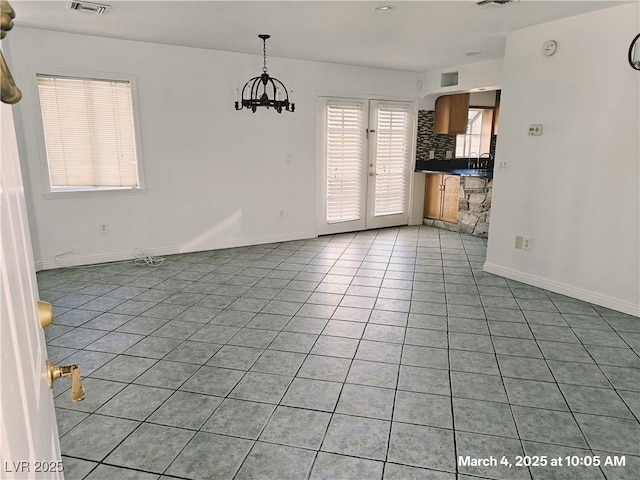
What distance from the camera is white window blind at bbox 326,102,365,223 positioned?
245 inches

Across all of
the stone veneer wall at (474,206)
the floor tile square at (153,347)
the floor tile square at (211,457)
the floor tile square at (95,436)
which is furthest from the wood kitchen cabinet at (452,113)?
the floor tile square at (95,436)

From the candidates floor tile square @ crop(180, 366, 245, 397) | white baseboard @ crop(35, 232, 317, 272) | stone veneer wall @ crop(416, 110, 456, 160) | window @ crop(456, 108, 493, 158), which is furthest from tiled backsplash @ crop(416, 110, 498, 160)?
floor tile square @ crop(180, 366, 245, 397)

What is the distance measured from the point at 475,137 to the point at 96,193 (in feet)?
21.5

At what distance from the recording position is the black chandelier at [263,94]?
4336 mm

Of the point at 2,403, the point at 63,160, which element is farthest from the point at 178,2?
the point at 2,403

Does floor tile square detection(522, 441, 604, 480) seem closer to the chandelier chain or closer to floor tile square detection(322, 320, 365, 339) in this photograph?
floor tile square detection(322, 320, 365, 339)

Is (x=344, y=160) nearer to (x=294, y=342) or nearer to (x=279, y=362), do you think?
(x=294, y=342)

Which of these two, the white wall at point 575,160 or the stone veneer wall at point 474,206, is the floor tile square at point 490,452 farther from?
the stone veneer wall at point 474,206

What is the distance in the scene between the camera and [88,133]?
15.4ft

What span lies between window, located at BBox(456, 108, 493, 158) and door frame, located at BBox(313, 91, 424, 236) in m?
1.42

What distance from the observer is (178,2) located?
3391mm

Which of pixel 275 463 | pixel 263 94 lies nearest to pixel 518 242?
pixel 263 94

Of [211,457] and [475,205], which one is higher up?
[475,205]

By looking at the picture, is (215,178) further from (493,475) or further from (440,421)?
(493,475)
